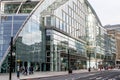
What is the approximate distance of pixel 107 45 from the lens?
7219 inches

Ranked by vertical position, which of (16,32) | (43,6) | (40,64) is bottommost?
(40,64)

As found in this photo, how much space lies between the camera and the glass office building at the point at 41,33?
69.4 meters

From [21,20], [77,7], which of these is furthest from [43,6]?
[77,7]

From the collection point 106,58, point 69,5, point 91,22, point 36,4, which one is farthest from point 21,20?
point 106,58

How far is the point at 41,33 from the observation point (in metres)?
83.2

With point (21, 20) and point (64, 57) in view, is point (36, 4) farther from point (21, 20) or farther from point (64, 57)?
point (64, 57)

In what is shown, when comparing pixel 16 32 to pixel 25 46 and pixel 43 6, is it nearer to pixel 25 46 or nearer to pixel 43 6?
pixel 25 46

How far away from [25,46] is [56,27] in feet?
59.1

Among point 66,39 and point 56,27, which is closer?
point 56,27

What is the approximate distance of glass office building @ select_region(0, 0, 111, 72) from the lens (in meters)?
69.4

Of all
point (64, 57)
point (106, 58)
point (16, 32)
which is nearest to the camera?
point (16, 32)

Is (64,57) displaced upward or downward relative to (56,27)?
downward

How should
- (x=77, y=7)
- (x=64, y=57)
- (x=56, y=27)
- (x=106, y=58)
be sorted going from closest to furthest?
1. (x=56, y=27)
2. (x=64, y=57)
3. (x=77, y=7)
4. (x=106, y=58)

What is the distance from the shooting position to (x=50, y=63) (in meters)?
85.3
